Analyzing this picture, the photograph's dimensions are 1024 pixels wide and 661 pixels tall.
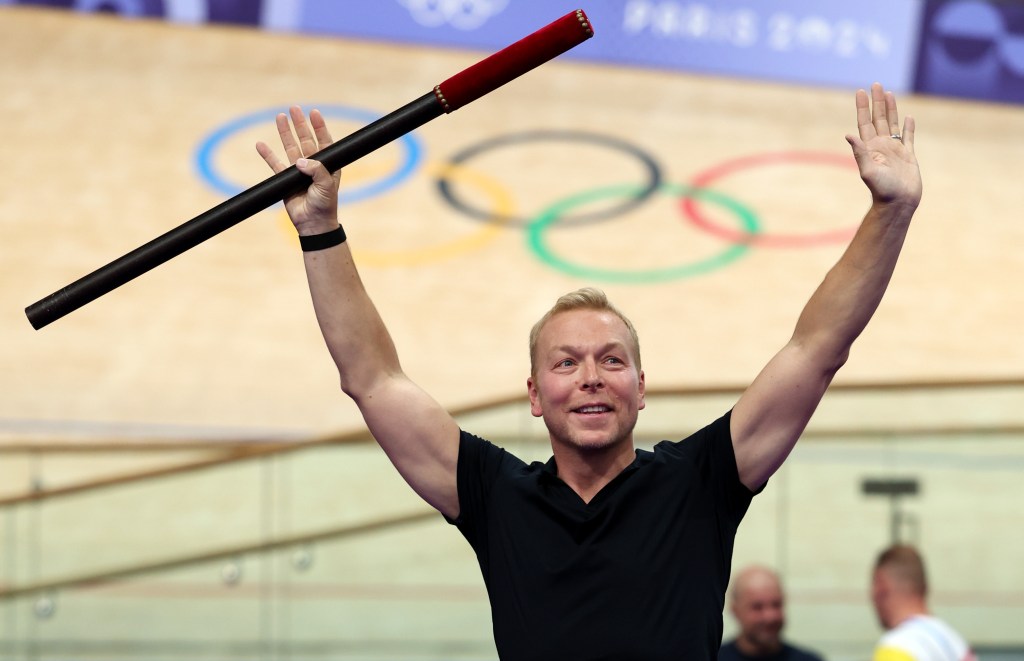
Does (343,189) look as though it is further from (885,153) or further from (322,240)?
(885,153)

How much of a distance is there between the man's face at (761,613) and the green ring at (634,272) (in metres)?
5.22

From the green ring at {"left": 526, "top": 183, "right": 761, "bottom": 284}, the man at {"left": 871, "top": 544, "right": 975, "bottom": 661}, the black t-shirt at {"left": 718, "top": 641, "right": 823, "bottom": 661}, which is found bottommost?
the black t-shirt at {"left": 718, "top": 641, "right": 823, "bottom": 661}

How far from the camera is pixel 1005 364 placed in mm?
8883

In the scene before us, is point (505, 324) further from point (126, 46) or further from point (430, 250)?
point (126, 46)

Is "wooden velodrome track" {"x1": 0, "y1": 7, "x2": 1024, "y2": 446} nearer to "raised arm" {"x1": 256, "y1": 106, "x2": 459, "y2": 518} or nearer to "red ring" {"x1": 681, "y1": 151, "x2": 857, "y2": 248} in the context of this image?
"red ring" {"x1": 681, "y1": 151, "x2": 857, "y2": 248}

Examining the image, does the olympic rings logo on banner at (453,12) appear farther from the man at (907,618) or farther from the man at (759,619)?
the man at (907,618)

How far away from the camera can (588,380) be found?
2.23m

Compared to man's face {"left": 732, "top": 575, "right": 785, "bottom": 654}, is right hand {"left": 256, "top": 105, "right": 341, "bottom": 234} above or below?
above

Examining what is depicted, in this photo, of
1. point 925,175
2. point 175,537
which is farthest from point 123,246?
point 925,175

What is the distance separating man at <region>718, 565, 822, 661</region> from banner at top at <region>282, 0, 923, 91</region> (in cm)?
811

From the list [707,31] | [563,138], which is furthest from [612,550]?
[707,31]

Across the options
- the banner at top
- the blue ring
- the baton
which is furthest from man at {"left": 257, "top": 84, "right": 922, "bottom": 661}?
the banner at top

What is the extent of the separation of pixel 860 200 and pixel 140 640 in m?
6.95

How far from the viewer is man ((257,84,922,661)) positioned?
2121 mm
